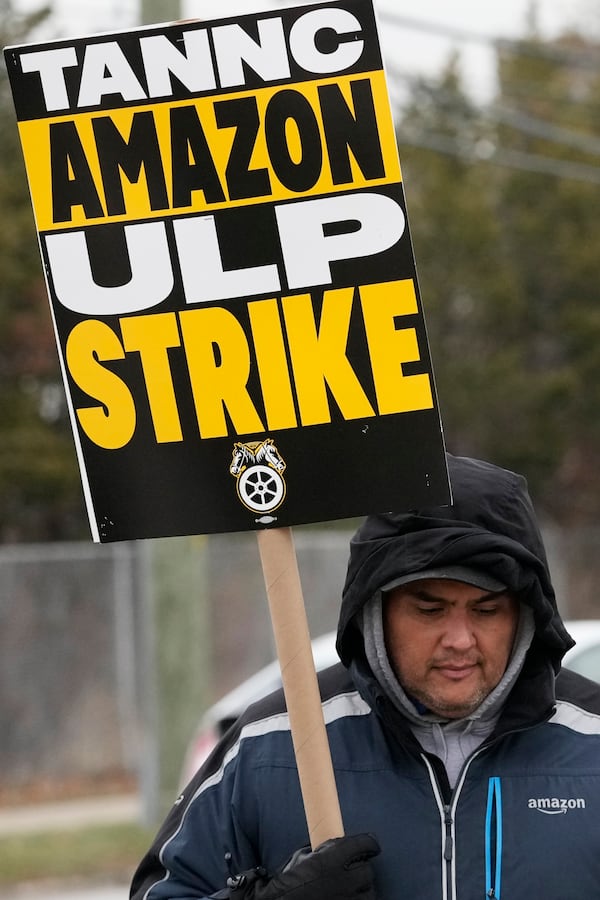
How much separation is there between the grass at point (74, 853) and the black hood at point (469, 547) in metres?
7.91

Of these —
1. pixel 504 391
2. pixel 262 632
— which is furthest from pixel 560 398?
pixel 262 632

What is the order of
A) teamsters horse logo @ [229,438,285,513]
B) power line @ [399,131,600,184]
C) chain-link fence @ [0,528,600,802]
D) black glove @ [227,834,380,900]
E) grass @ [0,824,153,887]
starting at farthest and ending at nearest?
power line @ [399,131,600,184] → chain-link fence @ [0,528,600,802] → grass @ [0,824,153,887] → teamsters horse logo @ [229,438,285,513] → black glove @ [227,834,380,900]

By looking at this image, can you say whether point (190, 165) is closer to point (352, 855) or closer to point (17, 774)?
point (352, 855)

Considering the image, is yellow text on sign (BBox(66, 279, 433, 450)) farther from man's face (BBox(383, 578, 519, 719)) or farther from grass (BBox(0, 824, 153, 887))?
grass (BBox(0, 824, 153, 887))

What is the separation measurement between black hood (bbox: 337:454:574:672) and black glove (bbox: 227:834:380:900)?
0.38m

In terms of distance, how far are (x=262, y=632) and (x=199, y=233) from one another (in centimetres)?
1377

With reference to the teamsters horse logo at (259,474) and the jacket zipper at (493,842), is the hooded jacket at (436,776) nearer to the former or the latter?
the jacket zipper at (493,842)

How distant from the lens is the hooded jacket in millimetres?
2988

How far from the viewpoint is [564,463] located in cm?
2859

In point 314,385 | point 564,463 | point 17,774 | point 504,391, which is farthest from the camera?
point 564,463

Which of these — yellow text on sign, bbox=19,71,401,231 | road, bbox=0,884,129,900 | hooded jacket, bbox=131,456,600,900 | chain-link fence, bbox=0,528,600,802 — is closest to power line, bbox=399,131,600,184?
chain-link fence, bbox=0,528,600,802

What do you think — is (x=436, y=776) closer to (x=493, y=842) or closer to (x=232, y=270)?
(x=493, y=842)

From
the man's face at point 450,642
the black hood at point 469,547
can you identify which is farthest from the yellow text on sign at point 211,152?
the man's face at point 450,642

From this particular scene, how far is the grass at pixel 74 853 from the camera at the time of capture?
35.9 ft
